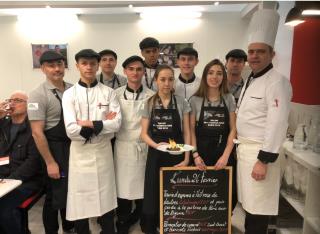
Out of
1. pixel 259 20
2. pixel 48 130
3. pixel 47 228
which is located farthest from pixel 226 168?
pixel 47 228

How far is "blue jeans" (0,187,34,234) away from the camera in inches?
73.3

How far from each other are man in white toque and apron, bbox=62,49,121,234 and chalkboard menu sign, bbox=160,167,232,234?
1.40 feet

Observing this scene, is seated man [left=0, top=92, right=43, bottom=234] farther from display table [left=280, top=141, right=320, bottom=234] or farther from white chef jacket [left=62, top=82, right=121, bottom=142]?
display table [left=280, top=141, right=320, bottom=234]

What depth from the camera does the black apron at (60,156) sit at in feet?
6.43

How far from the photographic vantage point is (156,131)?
6.25 feet

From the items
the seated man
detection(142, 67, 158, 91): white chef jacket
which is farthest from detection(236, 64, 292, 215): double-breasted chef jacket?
the seated man

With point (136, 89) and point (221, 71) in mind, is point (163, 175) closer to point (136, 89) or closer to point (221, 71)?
point (136, 89)

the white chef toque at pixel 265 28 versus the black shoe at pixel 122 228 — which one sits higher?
the white chef toque at pixel 265 28

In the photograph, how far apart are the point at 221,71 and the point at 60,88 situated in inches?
45.3

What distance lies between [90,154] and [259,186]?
111cm

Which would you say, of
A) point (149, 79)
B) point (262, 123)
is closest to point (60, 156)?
point (149, 79)

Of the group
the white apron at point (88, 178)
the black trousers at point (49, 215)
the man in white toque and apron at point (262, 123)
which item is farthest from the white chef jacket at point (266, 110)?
the black trousers at point (49, 215)

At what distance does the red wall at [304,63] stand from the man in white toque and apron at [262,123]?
3.67 ft

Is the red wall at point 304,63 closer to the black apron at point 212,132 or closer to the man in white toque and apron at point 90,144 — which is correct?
the black apron at point 212,132
